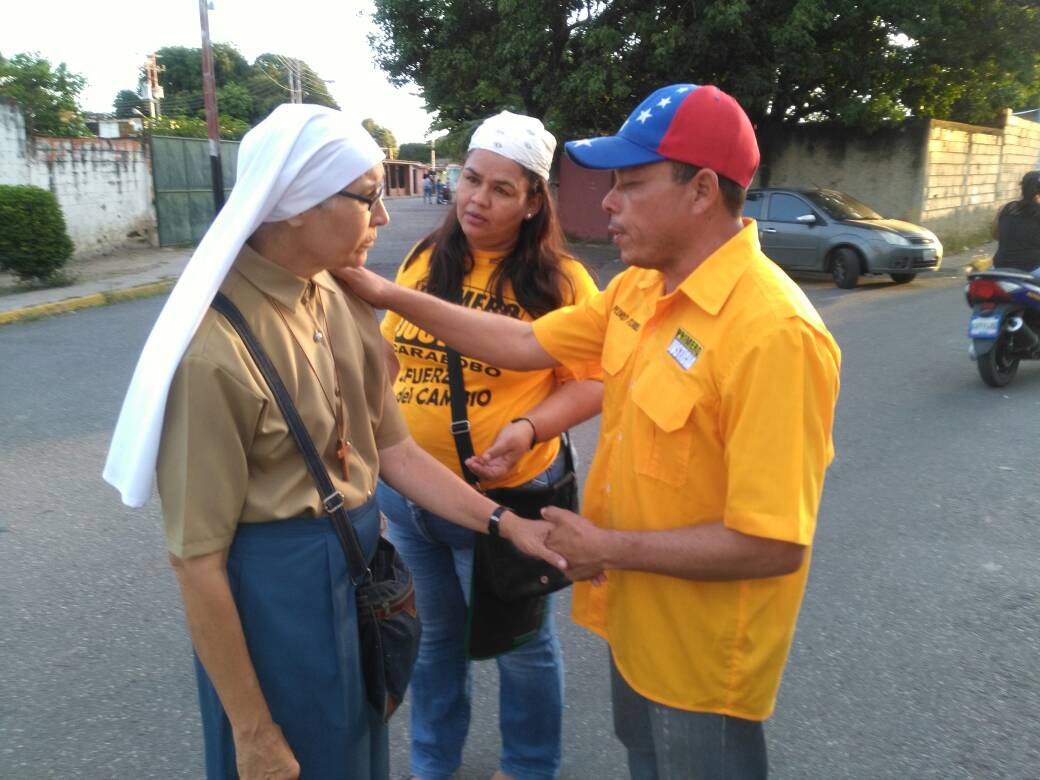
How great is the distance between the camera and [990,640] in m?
3.45

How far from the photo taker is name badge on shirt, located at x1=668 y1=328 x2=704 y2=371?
164 cm

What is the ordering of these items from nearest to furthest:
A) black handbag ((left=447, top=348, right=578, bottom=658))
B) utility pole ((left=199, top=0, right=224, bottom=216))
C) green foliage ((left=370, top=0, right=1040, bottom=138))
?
black handbag ((left=447, top=348, right=578, bottom=658)), green foliage ((left=370, top=0, right=1040, bottom=138)), utility pole ((left=199, top=0, right=224, bottom=216))

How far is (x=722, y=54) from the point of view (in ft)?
50.8

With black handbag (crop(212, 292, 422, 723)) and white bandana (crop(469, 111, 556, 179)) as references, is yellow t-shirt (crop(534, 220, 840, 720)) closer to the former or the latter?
black handbag (crop(212, 292, 422, 723))

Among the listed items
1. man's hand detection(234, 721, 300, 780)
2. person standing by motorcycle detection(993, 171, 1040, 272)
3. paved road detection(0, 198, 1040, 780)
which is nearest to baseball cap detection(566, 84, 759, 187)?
man's hand detection(234, 721, 300, 780)

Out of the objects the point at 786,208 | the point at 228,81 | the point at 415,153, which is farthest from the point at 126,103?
the point at 786,208

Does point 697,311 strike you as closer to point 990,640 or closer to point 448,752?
point 448,752

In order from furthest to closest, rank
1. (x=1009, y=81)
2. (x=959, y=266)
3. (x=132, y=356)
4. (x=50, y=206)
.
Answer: (x=1009, y=81)
(x=959, y=266)
(x=50, y=206)
(x=132, y=356)

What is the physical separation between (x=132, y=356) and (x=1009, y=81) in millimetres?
17703

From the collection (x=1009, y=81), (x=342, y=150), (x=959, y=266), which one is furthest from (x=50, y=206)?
(x=1009, y=81)

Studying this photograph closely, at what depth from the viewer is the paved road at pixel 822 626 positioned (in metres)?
2.81

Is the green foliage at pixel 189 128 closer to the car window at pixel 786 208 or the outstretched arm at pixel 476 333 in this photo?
the car window at pixel 786 208

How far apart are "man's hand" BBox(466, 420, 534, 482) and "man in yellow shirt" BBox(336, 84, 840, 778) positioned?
0.44 meters

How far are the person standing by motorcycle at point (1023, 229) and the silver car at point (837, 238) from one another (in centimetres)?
500
